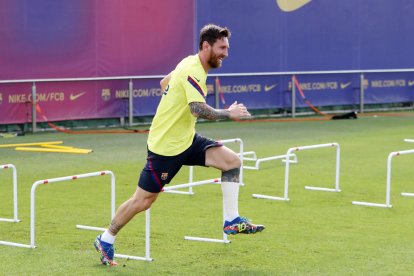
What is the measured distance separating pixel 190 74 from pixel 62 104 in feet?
45.7

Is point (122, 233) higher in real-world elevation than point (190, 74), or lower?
lower

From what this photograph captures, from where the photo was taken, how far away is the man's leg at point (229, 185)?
9.19 metres

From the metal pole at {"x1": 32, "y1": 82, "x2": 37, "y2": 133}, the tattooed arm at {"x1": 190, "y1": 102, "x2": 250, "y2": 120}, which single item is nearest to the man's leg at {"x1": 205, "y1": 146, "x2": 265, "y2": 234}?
the tattooed arm at {"x1": 190, "y1": 102, "x2": 250, "y2": 120}

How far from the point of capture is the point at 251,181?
14.6 meters

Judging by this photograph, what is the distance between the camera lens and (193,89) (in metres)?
8.80

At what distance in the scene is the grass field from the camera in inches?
360

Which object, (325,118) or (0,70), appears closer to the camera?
(0,70)

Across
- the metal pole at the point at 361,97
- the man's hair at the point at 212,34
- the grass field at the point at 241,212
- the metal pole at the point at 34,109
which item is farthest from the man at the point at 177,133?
the metal pole at the point at 361,97

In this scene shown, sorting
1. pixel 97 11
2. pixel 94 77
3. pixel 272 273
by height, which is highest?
pixel 97 11

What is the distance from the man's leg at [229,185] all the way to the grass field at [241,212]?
346mm

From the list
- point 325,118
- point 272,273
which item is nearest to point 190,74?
point 272,273

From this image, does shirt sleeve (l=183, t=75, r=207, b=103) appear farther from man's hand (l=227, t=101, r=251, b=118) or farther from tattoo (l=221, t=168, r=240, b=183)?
tattoo (l=221, t=168, r=240, b=183)

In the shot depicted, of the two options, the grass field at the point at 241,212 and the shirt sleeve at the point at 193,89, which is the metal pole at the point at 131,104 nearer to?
the grass field at the point at 241,212

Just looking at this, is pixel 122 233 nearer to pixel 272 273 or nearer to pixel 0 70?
pixel 272 273
